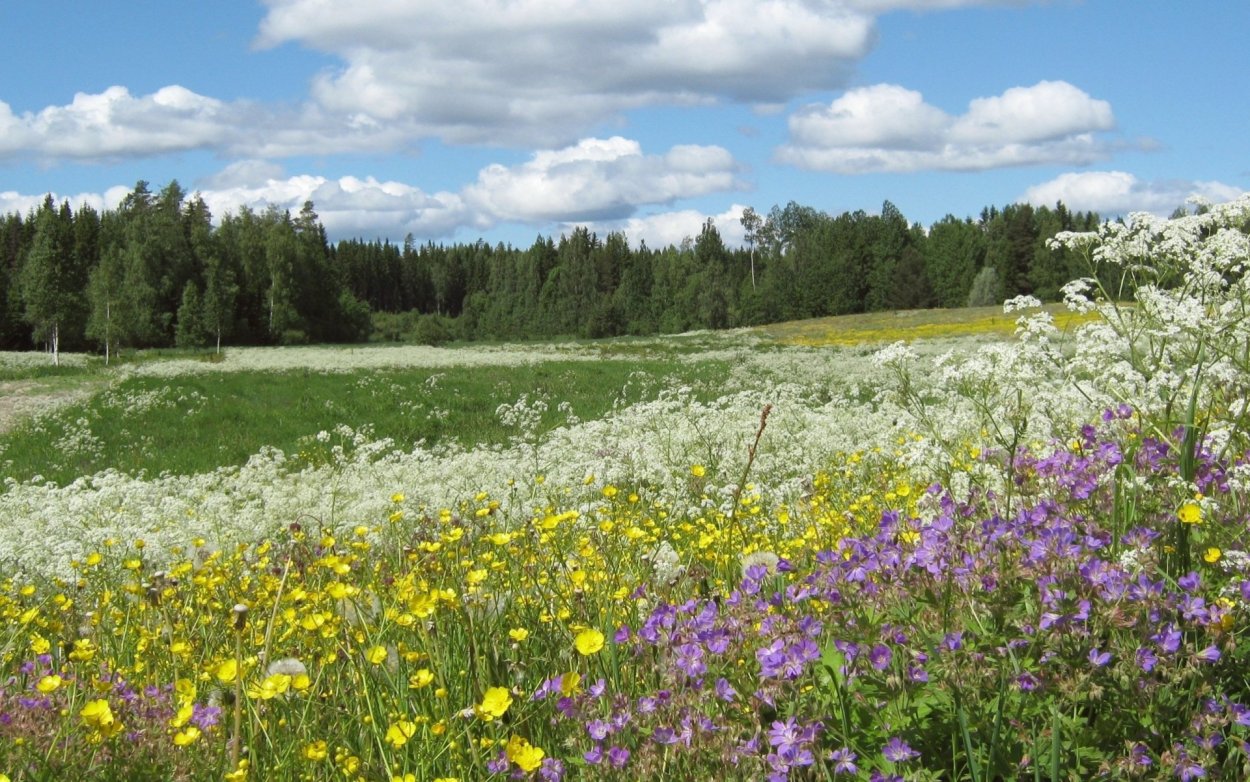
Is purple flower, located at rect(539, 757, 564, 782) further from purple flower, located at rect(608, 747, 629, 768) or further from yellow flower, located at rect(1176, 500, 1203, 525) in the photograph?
yellow flower, located at rect(1176, 500, 1203, 525)

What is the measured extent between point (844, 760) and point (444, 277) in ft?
490

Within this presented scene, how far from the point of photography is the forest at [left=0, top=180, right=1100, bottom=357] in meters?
68.9

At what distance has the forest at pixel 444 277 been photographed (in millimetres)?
68875

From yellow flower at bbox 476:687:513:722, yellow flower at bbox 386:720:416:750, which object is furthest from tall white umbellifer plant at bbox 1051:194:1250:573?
yellow flower at bbox 386:720:416:750

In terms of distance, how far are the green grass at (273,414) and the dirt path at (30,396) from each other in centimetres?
130

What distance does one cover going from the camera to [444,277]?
14812 cm

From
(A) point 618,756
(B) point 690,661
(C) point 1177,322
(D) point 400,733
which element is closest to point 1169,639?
(B) point 690,661

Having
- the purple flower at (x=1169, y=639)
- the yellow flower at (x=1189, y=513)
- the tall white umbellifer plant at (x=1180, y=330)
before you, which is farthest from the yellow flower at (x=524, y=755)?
the tall white umbellifer plant at (x=1180, y=330)

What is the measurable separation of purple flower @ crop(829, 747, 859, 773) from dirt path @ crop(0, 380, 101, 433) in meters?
22.6

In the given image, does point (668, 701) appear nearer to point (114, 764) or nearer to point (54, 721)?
point (114, 764)

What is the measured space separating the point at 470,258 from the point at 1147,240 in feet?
499

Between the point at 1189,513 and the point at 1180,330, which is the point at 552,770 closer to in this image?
the point at 1189,513

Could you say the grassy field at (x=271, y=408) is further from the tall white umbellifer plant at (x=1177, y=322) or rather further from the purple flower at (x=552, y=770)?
the purple flower at (x=552, y=770)

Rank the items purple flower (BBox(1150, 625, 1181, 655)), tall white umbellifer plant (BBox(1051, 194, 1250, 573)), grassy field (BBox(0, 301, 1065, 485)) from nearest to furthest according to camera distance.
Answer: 1. purple flower (BBox(1150, 625, 1181, 655))
2. tall white umbellifer plant (BBox(1051, 194, 1250, 573))
3. grassy field (BBox(0, 301, 1065, 485))
